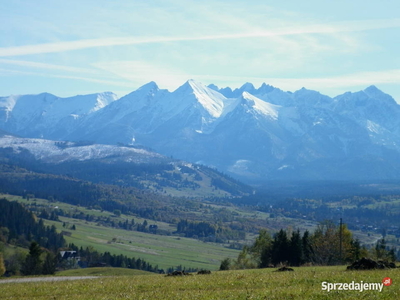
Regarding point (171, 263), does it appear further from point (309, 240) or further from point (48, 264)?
point (309, 240)

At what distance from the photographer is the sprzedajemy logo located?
103ft

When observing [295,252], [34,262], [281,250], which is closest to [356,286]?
[295,252]

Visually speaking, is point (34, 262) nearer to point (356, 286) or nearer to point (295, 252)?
point (295, 252)

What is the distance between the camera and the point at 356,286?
3247cm

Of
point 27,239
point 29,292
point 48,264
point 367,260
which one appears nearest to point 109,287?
point 29,292

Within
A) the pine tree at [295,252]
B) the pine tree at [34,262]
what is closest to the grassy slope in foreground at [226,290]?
the pine tree at [295,252]

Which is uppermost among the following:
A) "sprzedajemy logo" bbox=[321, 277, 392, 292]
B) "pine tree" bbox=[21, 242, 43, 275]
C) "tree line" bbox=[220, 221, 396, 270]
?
"sprzedajemy logo" bbox=[321, 277, 392, 292]

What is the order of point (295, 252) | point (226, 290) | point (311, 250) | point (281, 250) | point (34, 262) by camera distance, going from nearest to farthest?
point (226, 290), point (295, 252), point (281, 250), point (311, 250), point (34, 262)

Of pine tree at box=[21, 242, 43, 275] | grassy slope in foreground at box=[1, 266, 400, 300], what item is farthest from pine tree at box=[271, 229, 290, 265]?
pine tree at box=[21, 242, 43, 275]

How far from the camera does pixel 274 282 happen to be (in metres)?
37.2

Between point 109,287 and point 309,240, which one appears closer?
point 109,287

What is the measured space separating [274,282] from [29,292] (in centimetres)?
1979

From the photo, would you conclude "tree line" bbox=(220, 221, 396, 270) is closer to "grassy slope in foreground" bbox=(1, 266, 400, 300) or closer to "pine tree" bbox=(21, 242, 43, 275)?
"pine tree" bbox=(21, 242, 43, 275)

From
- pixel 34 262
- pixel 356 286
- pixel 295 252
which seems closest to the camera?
pixel 356 286
